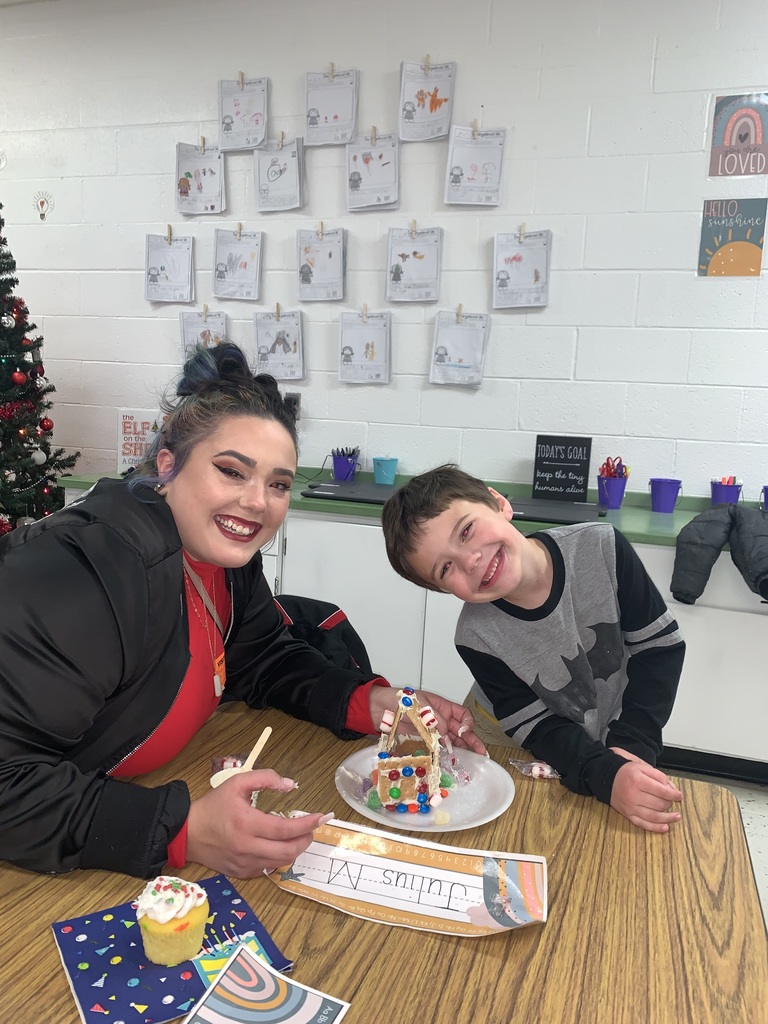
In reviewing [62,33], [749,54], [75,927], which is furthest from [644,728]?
[62,33]

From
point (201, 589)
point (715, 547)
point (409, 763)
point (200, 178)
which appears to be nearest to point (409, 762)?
point (409, 763)

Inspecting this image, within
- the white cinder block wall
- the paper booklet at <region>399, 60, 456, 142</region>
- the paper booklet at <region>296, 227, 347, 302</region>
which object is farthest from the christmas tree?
the paper booklet at <region>399, 60, 456, 142</region>

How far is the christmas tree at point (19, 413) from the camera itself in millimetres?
3193

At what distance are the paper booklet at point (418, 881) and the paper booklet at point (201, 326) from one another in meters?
2.75

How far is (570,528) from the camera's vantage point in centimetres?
159

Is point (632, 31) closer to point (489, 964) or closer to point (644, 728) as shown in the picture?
point (644, 728)

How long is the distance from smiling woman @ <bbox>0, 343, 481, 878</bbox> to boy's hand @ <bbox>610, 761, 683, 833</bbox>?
0.26m

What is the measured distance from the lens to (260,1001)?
67 cm

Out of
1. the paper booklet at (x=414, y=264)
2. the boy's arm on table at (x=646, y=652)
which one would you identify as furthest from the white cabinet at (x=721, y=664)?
the paper booklet at (x=414, y=264)

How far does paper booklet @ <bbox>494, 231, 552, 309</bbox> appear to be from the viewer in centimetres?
291

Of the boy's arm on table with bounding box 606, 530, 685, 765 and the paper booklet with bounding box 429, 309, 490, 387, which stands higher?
the paper booklet with bounding box 429, 309, 490, 387

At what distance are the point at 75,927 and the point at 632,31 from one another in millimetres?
3148

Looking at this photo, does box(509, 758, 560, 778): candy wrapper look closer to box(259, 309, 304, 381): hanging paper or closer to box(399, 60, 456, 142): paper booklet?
box(259, 309, 304, 381): hanging paper

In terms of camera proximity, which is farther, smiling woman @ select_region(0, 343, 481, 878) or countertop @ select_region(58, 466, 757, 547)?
countertop @ select_region(58, 466, 757, 547)
